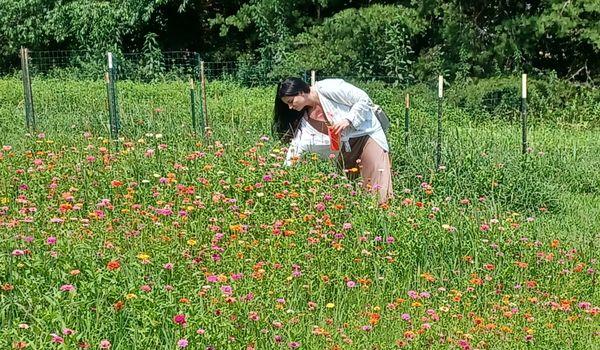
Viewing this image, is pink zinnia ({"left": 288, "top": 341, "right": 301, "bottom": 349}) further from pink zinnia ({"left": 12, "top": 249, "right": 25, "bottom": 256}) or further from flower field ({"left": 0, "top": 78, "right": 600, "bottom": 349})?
pink zinnia ({"left": 12, "top": 249, "right": 25, "bottom": 256})

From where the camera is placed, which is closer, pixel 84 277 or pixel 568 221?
pixel 84 277

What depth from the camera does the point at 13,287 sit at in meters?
3.70

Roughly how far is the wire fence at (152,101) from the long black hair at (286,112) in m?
1.39

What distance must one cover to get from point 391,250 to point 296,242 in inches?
23.4

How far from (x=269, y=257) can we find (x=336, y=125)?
164 centimetres

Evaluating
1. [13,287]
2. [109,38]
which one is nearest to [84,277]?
[13,287]

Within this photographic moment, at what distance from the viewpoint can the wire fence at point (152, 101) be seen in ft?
30.1

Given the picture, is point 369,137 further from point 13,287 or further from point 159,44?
point 159,44

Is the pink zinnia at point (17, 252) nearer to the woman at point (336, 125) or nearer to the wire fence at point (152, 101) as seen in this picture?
the woman at point (336, 125)

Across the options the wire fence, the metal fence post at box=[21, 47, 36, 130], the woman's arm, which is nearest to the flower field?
the woman's arm

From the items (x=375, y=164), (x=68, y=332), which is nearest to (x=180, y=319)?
(x=68, y=332)

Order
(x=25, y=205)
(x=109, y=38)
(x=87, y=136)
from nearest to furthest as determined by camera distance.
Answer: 1. (x=25, y=205)
2. (x=87, y=136)
3. (x=109, y=38)

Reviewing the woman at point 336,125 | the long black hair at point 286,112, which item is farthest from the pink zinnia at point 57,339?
the long black hair at point 286,112

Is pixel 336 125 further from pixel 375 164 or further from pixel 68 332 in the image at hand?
pixel 68 332
